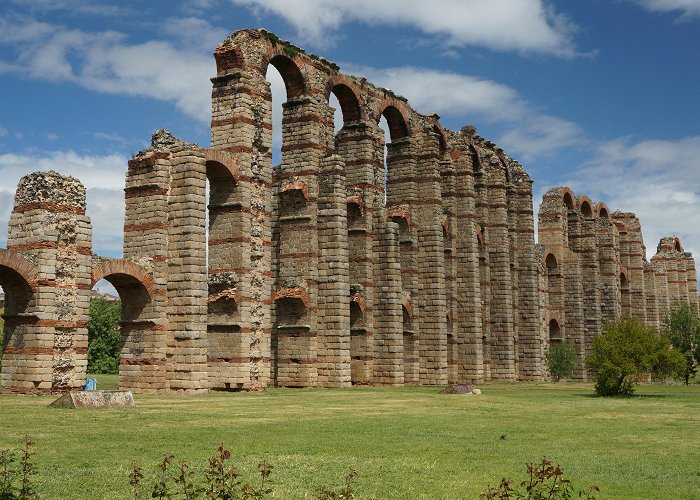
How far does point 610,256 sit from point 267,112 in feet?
123

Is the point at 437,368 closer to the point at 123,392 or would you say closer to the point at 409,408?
the point at 409,408

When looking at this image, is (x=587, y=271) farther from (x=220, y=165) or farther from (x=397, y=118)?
(x=220, y=165)

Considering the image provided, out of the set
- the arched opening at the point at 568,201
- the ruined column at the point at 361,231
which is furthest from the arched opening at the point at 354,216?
the arched opening at the point at 568,201

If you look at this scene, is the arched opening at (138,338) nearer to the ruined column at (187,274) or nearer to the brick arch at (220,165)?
the ruined column at (187,274)

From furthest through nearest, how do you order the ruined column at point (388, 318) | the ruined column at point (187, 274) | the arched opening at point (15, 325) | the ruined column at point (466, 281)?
the ruined column at point (466, 281) < the ruined column at point (388, 318) < the ruined column at point (187, 274) < the arched opening at point (15, 325)

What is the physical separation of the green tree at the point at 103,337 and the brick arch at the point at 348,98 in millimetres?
23473

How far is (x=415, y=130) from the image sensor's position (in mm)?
40562

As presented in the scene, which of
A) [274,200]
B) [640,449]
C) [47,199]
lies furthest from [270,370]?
[640,449]

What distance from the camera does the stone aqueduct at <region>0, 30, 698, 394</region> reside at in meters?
23.2

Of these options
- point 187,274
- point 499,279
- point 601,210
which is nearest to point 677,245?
point 601,210

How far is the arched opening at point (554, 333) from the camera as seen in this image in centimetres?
5422

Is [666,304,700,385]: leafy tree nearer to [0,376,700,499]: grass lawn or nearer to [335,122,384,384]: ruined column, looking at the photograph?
[335,122,384,384]: ruined column

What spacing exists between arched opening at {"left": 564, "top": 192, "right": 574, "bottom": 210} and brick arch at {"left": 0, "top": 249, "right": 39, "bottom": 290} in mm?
44320

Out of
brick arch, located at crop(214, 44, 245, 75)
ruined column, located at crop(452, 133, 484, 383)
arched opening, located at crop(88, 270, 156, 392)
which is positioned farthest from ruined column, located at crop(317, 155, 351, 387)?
ruined column, located at crop(452, 133, 484, 383)
